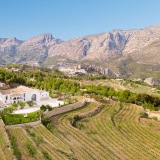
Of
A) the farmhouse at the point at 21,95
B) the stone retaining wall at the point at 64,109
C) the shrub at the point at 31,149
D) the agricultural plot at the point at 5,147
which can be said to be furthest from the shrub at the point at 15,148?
the farmhouse at the point at 21,95

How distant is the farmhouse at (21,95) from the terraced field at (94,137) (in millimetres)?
14534

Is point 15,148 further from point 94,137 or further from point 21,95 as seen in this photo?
point 21,95

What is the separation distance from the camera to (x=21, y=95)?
66.2 metres

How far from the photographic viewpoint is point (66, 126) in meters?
45.4

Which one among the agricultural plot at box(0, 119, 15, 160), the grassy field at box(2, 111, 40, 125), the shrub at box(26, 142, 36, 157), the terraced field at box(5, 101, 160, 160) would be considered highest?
the agricultural plot at box(0, 119, 15, 160)

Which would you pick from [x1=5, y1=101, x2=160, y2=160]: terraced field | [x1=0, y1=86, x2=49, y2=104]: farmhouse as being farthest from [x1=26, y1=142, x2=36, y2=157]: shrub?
[x1=0, y1=86, x2=49, y2=104]: farmhouse

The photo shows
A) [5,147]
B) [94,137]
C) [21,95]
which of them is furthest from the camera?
[21,95]

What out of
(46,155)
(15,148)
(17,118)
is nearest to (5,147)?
(15,148)

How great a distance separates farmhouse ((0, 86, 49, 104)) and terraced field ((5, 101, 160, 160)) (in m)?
14.5

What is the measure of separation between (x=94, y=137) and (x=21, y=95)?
29.9 m

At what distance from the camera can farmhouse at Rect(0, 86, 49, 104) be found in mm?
64250

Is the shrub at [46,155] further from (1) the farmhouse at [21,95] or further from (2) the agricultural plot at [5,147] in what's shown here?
(1) the farmhouse at [21,95]

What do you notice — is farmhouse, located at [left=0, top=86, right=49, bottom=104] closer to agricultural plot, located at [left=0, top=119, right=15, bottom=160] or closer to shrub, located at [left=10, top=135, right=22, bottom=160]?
agricultural plot, located at [left=0, top=119, right=15, bottom=160]

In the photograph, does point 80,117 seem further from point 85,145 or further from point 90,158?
point 90,158
